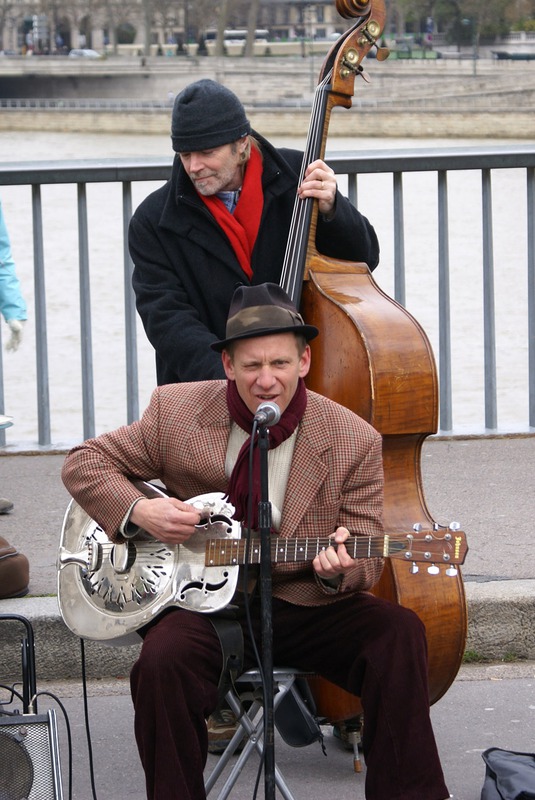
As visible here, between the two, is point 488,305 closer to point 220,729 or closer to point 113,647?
point 113,647

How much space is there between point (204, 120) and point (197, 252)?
414 mm

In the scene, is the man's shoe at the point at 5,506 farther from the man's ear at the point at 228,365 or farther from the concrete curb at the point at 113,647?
the man's ear at the point at 228,365

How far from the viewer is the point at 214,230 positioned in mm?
3805

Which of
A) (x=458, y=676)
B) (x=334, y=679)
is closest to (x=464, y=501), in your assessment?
(x=458, y=676)

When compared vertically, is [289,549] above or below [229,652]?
above

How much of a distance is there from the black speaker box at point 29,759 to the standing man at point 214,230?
1.12 metres

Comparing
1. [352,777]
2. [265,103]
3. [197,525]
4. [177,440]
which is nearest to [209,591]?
[197,525]

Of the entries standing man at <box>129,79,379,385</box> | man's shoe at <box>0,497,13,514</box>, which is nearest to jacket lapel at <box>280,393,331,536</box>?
standing man at <box>129,79,379,385</box>

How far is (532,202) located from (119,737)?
3.32 meters

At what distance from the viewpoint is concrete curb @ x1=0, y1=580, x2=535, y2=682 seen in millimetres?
4105

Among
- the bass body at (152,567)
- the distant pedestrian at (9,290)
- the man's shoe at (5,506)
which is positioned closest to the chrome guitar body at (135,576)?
the bass body at (152,567)

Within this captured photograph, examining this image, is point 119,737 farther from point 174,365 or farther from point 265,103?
point 265,103

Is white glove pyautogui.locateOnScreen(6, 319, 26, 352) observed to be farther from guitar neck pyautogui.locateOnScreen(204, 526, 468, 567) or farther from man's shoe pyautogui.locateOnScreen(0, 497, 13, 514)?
guitar neck pyautogui.locateOnScreen(204, 526, 468, 567)

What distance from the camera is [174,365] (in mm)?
3785
